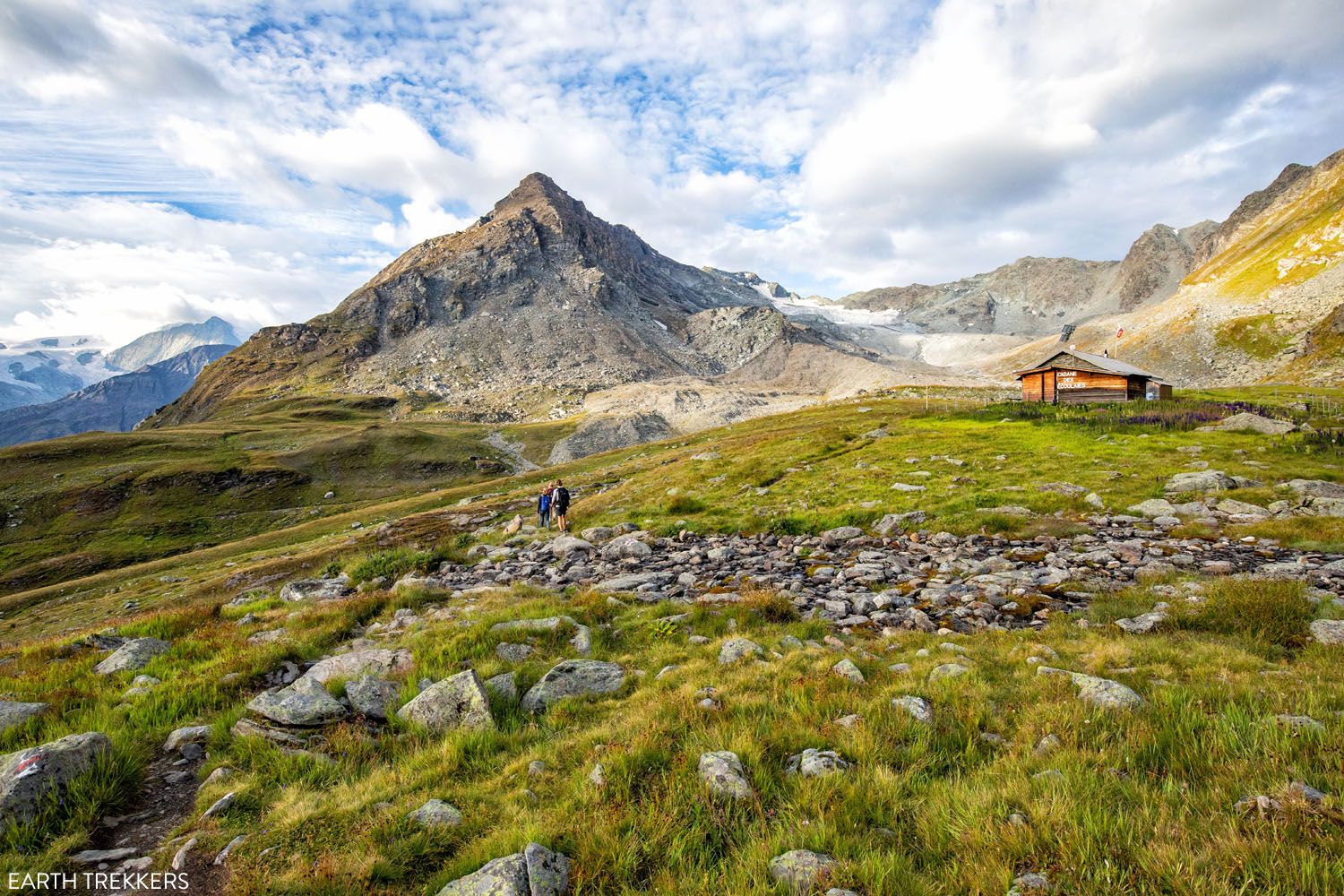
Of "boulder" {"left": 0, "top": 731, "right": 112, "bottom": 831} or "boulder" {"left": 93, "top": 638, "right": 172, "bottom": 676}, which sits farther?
"boulder" {"left": 93, "top": 638, "right": 172, "bottom": 676}

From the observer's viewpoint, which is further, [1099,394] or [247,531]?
[247,531]

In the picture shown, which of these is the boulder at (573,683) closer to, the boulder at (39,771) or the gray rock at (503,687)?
the gray rock at (503,687)

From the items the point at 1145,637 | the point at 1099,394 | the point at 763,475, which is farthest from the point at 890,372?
the point at 1145,637

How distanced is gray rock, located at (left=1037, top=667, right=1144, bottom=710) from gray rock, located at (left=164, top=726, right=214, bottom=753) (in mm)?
11459

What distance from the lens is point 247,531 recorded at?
74562 mm

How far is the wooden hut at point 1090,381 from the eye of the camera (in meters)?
65.6

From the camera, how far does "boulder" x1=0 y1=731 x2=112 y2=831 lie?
5570 mm

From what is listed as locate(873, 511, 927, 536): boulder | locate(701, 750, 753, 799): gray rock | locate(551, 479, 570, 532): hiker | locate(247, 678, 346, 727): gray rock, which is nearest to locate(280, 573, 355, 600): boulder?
locate(247, 678, 346, 727): gray rock

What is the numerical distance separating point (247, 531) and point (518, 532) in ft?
229

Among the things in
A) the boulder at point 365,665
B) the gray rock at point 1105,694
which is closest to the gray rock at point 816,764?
the gray rock at point 1105,694

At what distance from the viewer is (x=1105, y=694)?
6594 millimetres

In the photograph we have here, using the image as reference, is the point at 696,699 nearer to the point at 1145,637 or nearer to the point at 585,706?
the point at 585,706

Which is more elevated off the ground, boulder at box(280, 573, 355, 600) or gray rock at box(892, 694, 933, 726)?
gray rock at box(892, 694, 933, 726)

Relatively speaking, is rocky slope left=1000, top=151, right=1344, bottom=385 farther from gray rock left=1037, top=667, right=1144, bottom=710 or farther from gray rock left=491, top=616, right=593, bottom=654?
gray rock left=491, top=616, right=593, bottom=654
